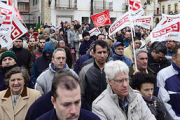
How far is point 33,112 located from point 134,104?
1099 millimetres

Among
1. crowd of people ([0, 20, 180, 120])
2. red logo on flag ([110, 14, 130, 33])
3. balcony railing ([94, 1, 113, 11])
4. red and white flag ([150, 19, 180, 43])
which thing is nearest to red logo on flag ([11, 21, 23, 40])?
crowd of people ([0, 20, 180, 120])

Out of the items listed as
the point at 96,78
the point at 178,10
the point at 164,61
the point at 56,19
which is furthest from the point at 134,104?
the point at 178,10

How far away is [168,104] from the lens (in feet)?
13.1

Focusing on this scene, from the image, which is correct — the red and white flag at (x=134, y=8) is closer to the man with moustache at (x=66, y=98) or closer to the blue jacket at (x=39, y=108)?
the blue jacket at (x=39, y=108)

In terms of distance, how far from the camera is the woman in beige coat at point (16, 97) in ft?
12.1

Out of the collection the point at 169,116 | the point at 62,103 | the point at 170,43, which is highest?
the point at 170,43

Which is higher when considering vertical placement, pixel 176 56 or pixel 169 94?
pixel 176 56

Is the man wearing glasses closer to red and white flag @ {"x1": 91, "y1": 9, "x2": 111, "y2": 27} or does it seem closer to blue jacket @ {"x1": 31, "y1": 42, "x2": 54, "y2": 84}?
blue jacket @ {"x1": 31, "y1": 42, "x2": 54, "y2": 84}

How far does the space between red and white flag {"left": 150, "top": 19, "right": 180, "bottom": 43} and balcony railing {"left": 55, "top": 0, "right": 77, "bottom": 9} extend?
25.2 m

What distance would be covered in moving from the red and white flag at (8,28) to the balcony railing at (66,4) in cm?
2420

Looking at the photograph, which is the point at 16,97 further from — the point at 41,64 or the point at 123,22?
the point at 123,22

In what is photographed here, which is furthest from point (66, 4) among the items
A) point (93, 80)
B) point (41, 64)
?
point (93, 80)

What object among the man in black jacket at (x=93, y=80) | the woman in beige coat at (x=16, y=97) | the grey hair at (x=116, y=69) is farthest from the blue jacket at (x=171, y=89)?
the woman in beige coat at (x=16, y=97)

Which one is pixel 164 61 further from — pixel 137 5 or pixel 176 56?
pixel 137 5
